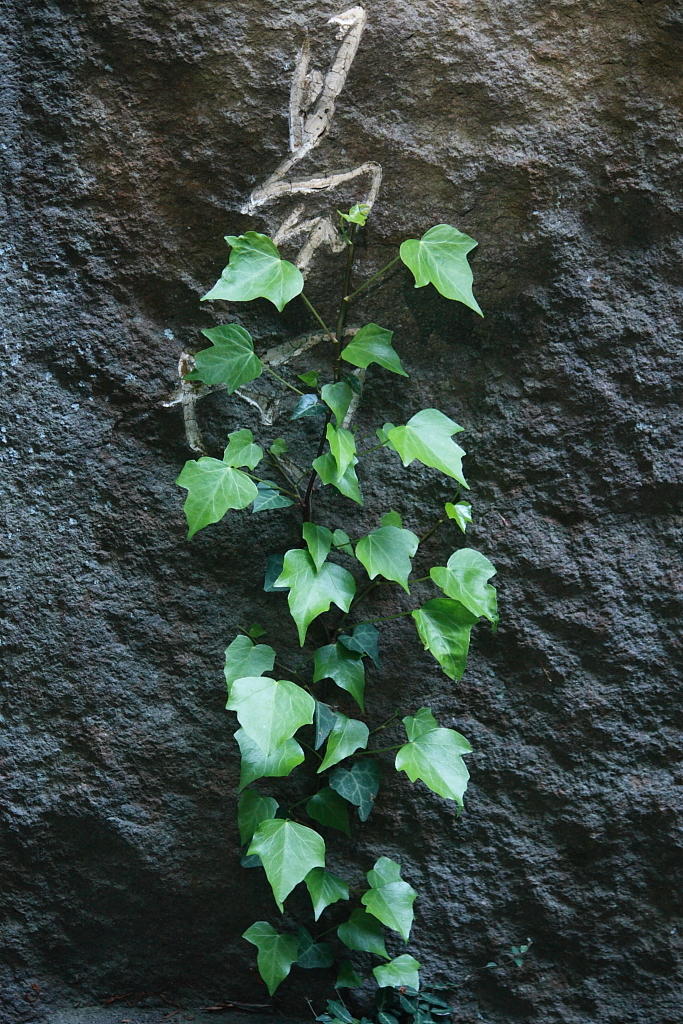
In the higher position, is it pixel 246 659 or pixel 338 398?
pixel 338 398

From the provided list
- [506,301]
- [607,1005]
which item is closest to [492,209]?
[506,301]

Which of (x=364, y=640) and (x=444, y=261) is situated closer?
(x=444, y=261)

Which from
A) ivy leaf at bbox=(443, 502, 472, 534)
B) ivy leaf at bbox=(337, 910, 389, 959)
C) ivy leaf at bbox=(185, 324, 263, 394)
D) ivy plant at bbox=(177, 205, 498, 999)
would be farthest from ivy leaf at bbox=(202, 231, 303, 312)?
ivy leaf at bbox=(337, 910, 389, 959)

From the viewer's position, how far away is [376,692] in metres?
1.38

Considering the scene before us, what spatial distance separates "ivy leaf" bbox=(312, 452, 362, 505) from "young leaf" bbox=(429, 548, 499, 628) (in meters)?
0.19

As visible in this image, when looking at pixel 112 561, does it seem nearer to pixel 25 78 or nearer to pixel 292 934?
pixel 292 934

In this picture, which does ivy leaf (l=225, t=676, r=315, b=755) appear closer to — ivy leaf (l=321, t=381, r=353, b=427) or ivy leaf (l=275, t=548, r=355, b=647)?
ivy leaf (l=275, t=548, r=355, b=647)

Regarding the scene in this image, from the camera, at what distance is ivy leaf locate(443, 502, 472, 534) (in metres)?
1.25

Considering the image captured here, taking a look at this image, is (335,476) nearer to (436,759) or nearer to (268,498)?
(268,498)

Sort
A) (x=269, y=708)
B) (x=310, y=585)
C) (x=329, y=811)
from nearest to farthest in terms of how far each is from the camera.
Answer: (x=269, y=708) < (x=310, y=585) < (x=329, y=811)

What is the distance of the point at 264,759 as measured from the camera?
118 centimetres

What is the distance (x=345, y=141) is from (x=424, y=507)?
703mm

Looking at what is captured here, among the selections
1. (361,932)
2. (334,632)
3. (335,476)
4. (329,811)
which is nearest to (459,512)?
(335,476)

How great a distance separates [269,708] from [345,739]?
0.71ft
